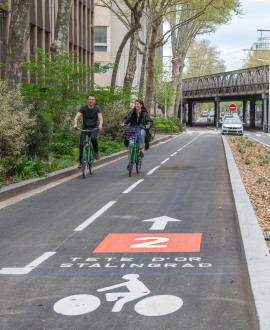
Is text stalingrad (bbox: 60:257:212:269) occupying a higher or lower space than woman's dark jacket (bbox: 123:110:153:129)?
lower

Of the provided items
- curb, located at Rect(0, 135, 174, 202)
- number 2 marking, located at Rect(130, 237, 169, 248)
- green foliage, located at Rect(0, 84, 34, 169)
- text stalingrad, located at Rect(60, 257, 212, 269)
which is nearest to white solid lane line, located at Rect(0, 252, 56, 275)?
text stalingrad, located at Rect(60, 257, 212, 269)

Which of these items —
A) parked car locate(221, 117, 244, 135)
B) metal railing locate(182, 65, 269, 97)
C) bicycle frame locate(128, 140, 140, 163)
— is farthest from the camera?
metal railing locate(182, 65, 269, 97)

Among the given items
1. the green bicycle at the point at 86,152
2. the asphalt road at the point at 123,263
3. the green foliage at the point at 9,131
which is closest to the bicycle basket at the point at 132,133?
the green bicycle at the point at 86,152

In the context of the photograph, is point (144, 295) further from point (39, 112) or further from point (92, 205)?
point (39, 112)

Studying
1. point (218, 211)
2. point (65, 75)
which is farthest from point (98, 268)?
point (65, 75)

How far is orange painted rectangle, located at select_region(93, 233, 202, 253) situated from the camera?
6.82 m

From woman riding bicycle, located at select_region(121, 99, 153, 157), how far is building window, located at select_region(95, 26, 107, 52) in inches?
2584

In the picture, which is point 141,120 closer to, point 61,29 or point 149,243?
point 61,29

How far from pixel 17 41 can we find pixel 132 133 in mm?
3855

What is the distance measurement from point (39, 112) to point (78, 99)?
5278 millimetres

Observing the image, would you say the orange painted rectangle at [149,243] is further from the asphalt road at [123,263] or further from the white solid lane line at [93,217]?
the white solid lane line at [93,217]

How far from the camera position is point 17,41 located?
15500 millimetres

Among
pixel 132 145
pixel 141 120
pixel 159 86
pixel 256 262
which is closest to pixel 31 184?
pixel 132 145

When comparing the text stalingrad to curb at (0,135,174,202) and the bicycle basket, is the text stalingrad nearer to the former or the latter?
curb at (0,135,174,202)
